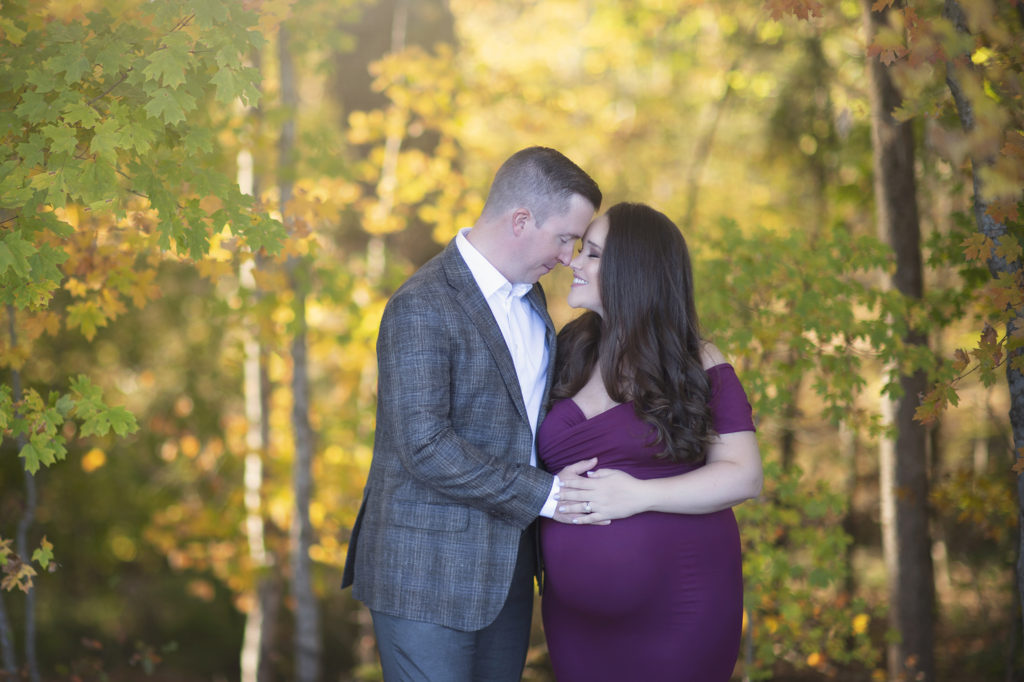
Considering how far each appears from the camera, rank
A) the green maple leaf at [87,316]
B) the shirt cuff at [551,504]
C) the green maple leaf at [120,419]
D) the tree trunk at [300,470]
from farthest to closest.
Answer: the tree trunk at [300,470] → the green maple leaf at [87,316] → the green maple leaf at [120,419] → the shirt cuff at [551,504]

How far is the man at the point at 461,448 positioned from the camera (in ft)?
7.67

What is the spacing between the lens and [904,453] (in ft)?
13.7

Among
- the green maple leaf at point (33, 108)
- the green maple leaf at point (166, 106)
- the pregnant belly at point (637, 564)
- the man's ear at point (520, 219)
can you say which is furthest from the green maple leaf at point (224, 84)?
the pregnant belly at point (637, 564)

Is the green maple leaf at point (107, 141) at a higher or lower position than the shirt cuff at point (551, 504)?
higher

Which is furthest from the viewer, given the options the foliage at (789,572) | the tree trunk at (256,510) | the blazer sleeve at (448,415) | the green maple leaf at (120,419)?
the tree trunk at (256,510)

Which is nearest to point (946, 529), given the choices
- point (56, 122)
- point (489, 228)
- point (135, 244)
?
point (489, 228)

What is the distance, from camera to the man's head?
2596mm

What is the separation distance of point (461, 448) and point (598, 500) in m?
0.43

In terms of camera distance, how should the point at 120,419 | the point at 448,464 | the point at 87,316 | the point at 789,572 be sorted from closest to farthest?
the point at 448,464 < the point at 120,419 < the point at 87,316 < the point at 789,572

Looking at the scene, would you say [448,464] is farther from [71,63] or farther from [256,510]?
[256,510]

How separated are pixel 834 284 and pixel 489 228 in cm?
178

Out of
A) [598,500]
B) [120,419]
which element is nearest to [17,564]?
[120,419]

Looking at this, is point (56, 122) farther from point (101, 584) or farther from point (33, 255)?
point (101, 584)

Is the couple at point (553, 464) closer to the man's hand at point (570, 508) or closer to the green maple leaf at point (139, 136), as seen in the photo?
the man's hand at point (570, 508)
